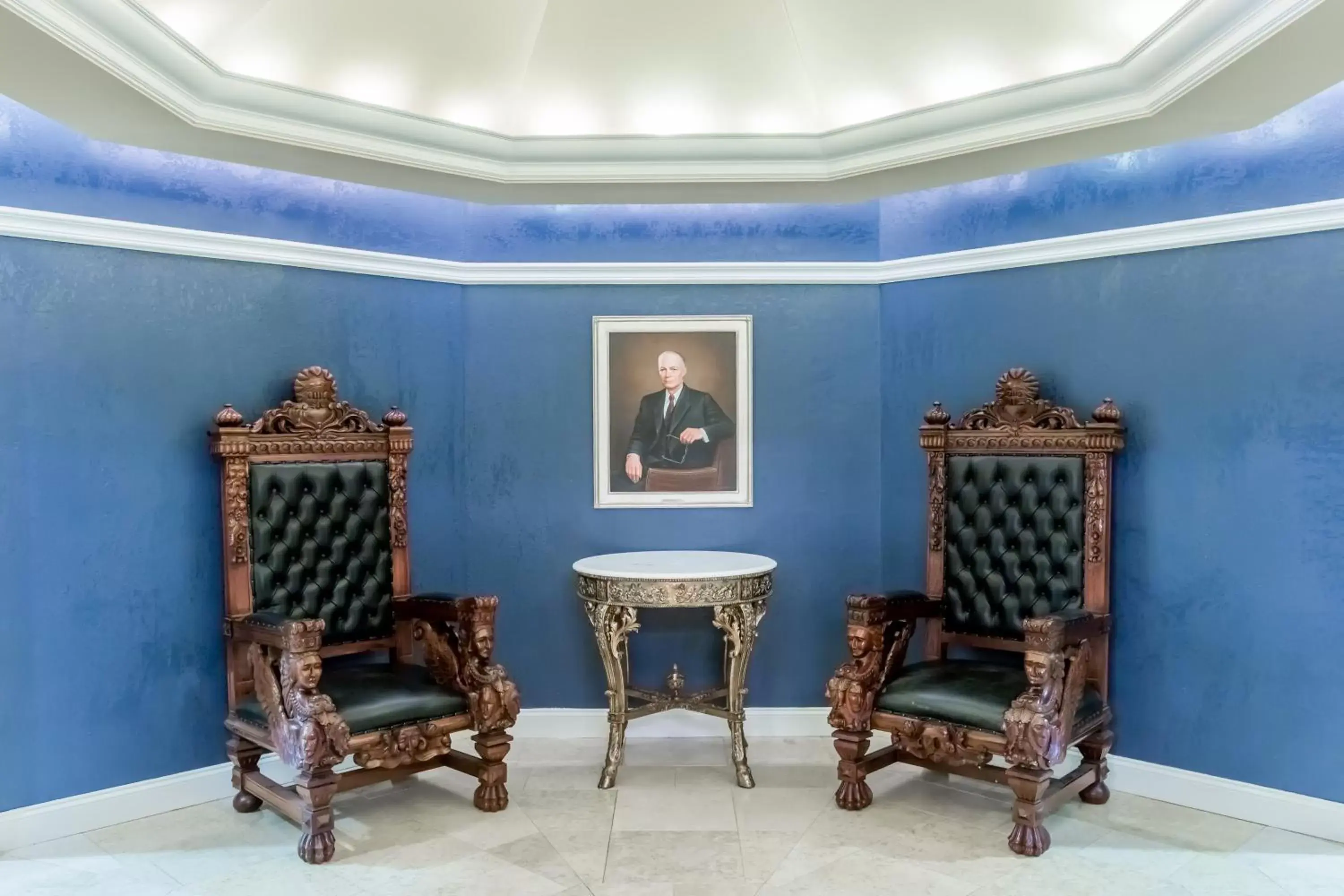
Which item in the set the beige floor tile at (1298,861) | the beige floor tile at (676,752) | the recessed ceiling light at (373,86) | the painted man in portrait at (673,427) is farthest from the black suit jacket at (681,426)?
the beige floor tile at (1298,861)

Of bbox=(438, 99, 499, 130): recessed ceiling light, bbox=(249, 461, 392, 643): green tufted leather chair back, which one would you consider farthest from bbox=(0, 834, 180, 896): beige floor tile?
bbox=(438, 99, 499, 130): recessed ceiling light

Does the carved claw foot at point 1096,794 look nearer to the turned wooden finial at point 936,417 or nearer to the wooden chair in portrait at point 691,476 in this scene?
the turned wooden finial at point 936,417

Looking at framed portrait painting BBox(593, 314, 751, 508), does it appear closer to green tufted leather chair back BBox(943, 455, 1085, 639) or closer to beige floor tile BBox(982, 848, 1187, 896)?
green tufted leather chair back BBox(943, 455, 1085, 639)

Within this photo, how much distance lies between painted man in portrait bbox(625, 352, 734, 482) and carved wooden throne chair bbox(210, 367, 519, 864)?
3.84ft

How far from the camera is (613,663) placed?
4.27m

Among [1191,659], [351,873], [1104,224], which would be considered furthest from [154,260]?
[1191,659]

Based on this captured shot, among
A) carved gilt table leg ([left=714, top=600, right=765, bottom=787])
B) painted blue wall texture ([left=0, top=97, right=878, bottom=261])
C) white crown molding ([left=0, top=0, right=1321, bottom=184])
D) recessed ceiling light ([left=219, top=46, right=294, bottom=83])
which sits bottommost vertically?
carved gilt table leg ([left=714, top=600, right=765, bottom=787])

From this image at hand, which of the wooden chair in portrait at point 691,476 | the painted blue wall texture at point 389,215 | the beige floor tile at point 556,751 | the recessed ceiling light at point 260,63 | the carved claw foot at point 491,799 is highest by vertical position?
the recessed ceiling light at point 260,63

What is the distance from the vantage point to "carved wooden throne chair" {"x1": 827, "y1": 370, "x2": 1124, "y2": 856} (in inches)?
139

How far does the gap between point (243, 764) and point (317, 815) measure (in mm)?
643

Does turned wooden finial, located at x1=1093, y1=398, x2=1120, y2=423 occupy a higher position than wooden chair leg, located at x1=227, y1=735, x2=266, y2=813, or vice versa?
turned wooden finial, located at x1=1093, y1=398, x2=1120, y2=423

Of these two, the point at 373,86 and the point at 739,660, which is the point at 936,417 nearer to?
the point at 739,660

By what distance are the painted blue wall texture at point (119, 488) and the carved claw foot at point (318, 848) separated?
35.8 inches

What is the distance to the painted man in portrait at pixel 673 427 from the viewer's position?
4.94 metres
